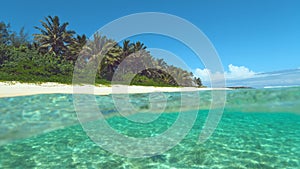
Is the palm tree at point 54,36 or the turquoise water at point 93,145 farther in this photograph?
the palm tree at point 54,36

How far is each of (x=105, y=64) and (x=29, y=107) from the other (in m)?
23.7

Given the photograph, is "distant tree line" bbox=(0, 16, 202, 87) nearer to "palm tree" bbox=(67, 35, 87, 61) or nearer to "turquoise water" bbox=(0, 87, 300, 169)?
"palm tree" bbox=(67, 35, 87, 61)

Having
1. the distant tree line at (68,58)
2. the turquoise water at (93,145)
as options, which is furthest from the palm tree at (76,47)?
the turquoise water at (93,145)

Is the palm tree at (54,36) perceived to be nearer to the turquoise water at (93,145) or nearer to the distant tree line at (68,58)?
the distant tree line at (68,58)

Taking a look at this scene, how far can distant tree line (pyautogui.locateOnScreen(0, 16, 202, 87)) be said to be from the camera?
24125 millimetres

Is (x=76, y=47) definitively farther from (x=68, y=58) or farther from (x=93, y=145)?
(x=93, y=145)

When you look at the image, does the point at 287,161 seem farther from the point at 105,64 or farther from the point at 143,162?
the point at 105,64

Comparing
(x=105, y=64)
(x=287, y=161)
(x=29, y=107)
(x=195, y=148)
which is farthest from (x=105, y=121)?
(x=105, y=64)

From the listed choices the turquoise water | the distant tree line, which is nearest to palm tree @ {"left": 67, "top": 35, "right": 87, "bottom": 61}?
the distant tree line

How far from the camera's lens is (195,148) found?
20.4 ft

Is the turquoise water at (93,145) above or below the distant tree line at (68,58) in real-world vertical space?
below

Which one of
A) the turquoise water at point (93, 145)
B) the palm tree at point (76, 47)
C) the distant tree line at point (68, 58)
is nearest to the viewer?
the turquoise water at point (93, 145)

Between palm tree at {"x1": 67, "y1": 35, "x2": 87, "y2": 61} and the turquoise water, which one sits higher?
palm tree at {"x1": 67, "y1": 35, "x2": 87, "y2": 61}

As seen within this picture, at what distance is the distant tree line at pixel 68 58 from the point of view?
2412cm
